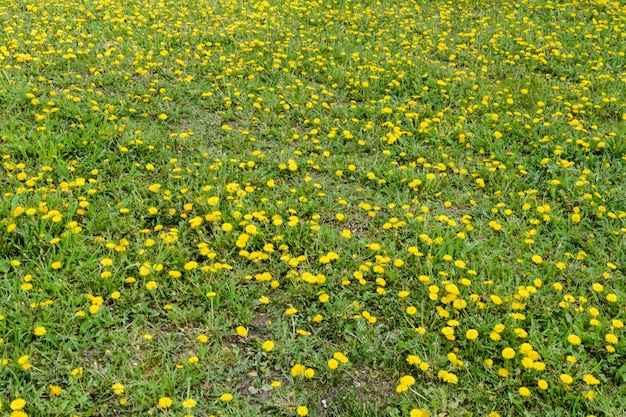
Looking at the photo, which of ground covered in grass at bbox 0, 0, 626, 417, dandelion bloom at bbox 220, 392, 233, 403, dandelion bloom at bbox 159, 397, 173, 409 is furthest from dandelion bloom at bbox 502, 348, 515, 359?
dandelion bloom at bbox 159, 397, 173, 409

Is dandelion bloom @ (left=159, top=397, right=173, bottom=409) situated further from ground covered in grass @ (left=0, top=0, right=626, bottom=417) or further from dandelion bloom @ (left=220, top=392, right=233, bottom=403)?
dandelion bloom @ (left=220, top=392, right=233, bottom=403)

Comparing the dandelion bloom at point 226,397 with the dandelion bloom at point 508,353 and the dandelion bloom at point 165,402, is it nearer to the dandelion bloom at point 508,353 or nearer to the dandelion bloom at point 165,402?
the dandelion bloom at point 165,402

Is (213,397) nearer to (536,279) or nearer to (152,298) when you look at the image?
(152,298)

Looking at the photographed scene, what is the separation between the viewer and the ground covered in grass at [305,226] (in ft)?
7.79

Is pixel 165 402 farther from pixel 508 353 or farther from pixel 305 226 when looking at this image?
pixel 508 353

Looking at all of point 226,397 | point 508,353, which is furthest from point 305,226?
point 508,353

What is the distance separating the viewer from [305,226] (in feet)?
10.7

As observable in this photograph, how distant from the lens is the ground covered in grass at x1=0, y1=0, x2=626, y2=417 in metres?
2.37

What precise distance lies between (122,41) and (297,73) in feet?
6.12

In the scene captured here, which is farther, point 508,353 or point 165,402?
point 508,353

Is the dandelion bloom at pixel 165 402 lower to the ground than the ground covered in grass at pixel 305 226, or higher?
lower

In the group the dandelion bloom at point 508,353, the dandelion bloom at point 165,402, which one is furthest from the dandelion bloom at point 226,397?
the dandelion bloom at point 508,353

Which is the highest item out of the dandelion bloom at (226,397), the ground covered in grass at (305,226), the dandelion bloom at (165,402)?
the ground covered in grass at (305,226)

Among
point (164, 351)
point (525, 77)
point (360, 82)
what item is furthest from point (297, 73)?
point (164, 351)
